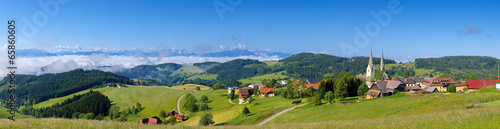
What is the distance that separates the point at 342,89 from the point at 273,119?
37.1 meters

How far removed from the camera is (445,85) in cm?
10950

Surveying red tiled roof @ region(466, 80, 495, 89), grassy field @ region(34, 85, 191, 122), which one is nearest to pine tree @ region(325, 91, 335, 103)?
red tiled roof @ region(466, 80, 495, 89)

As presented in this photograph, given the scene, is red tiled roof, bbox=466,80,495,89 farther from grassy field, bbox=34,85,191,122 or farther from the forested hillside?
the forested hillside

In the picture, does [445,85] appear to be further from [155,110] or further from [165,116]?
[155,110]

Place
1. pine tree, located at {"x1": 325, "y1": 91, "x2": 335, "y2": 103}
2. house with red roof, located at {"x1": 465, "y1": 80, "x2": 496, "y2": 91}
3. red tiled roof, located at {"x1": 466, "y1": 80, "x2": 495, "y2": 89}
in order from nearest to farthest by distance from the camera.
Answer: pine tree, located at {"x1": 325, "y1": 91, "x2": 335, "y2": 103}
house with red roof, located at {"x1": 465, "y1": 80, "x2": 496, "y2": 91}
red tiled roof, located at {"x1": 466, "y1": 80, "x2": 495, "y2": 89}

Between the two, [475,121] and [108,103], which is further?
[108,103]

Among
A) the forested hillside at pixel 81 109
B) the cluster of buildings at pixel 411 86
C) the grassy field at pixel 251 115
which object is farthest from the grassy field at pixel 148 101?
the cluster of buildings at pixel 411 86

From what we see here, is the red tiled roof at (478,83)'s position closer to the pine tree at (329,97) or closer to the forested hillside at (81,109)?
the pine tree at (329,97)

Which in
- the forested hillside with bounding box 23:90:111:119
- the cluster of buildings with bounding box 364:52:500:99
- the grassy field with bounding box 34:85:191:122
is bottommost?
the forested hillside with bounding box 23:90:111:119

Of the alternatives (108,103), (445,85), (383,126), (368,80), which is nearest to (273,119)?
(383,126)

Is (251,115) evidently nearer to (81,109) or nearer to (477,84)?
(477,84)

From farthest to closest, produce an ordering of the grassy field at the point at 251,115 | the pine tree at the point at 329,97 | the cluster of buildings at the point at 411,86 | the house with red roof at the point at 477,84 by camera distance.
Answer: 1. the house with red roof at the point at 477,84
2. the cluster of buildings at the point at 411,86
3. the pine tree at the point at 329,97
4. the grassy field at the point at 251,115

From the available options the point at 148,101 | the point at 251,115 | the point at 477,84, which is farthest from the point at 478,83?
the point at 148,101

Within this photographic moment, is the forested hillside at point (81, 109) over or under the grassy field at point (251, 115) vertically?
under
